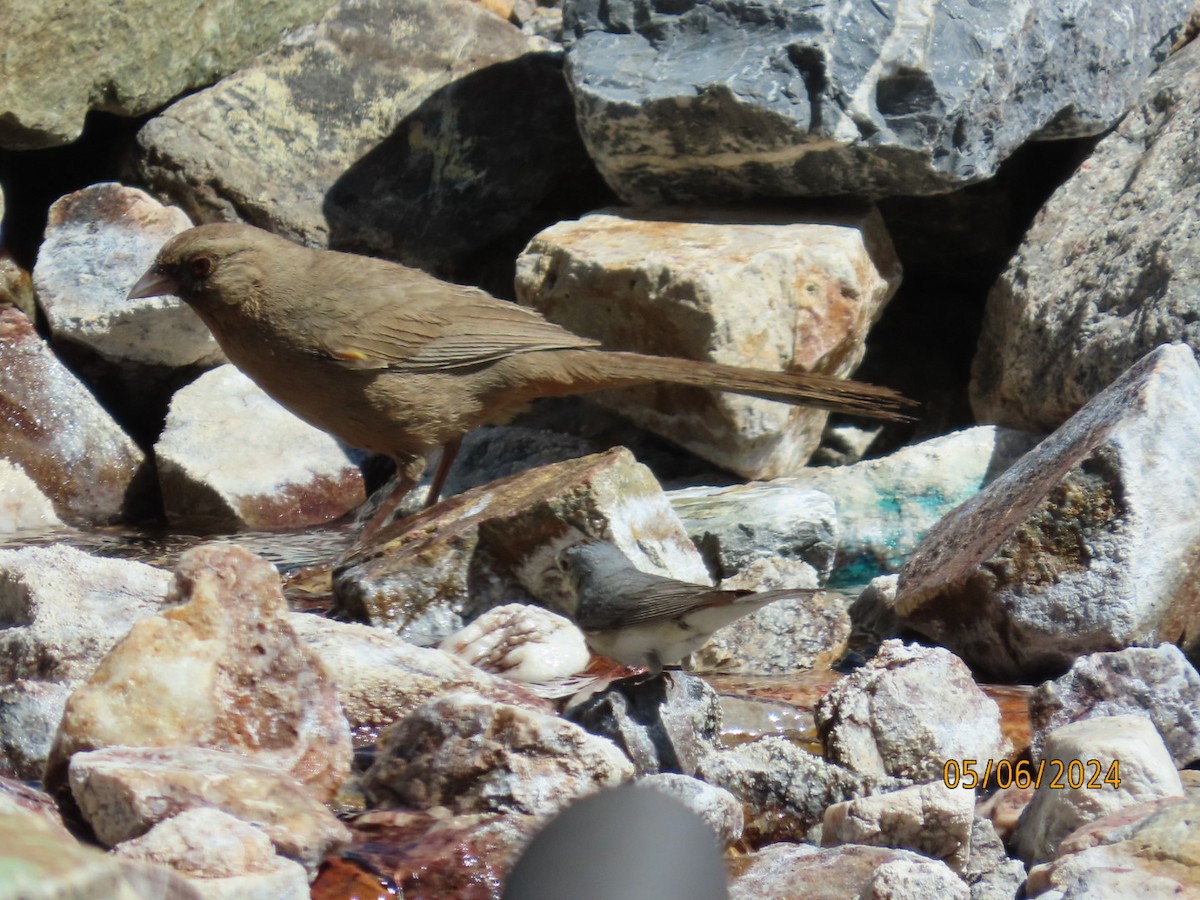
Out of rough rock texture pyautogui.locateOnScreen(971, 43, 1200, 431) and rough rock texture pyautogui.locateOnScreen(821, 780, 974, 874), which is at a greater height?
rough rock texture pyautogui.locateOnScreen(971, 43, 1200, 431)

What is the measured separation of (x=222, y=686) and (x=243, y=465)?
323cm

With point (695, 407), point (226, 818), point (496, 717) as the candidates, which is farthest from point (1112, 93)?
point (226, 818)

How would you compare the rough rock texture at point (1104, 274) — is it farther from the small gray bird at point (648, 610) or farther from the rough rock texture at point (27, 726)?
the rough rock texture at point (27, 726)

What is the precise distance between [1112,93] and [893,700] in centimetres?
377

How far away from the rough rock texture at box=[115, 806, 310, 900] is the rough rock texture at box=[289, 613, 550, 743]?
1.07m

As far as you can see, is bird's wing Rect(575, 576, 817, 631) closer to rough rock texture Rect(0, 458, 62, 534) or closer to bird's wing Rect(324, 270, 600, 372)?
bird's wing Rect(324, 270, 600, 372)

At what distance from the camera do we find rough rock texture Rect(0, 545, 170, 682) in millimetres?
3930

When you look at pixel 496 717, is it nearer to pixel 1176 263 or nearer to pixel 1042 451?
pixel 1042 451

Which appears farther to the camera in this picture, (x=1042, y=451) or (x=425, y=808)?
(x=1042, y=451)

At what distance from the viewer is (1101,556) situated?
14.5 feet

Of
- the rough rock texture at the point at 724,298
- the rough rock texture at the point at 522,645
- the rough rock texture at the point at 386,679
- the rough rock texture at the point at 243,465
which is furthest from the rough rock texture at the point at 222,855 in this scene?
the rough rock texture at the point at 243,465

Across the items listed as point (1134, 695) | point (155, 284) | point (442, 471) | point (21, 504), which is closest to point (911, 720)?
point (1134, 695)

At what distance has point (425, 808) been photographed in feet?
11.2

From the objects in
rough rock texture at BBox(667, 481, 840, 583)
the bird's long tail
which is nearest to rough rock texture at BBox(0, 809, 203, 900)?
rough rock texture at BBox(667, 481, 840, 583)
